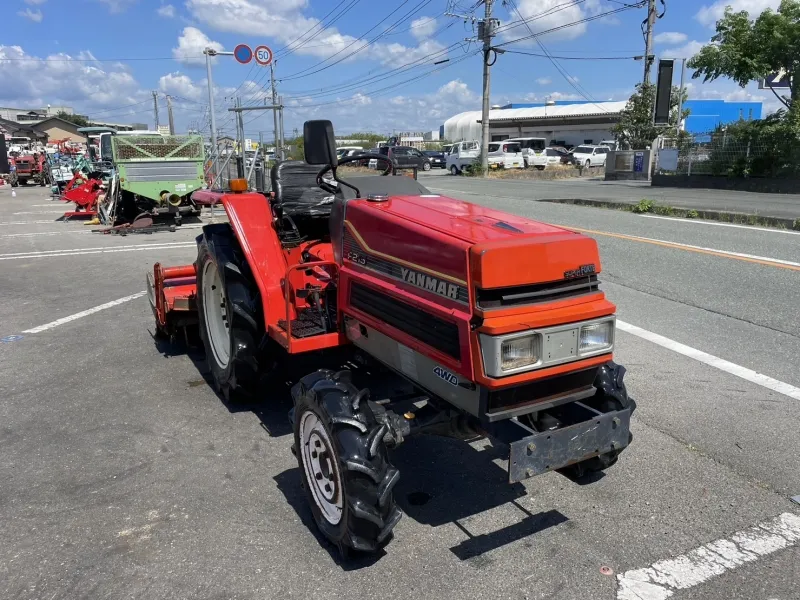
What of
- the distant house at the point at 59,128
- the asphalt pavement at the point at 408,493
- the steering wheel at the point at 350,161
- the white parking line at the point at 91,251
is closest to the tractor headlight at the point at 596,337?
the asphalt pavement at the point at 408,493

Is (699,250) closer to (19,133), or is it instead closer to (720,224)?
(720,224)

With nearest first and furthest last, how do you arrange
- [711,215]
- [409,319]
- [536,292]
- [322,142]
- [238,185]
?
[536,292], [409,319], [322,142], [238,185], [711,215]

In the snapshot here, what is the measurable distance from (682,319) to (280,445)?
426cm

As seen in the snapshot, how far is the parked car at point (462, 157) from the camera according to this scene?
35938mm

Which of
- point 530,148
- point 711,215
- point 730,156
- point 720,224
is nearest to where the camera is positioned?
point 720,224

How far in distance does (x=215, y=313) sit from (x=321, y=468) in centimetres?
232

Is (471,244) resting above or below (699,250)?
above

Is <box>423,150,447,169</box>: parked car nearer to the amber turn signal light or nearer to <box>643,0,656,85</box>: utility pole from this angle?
<box>643,0,656,85</box>: utility pole

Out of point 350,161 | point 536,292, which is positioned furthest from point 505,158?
point 536,292

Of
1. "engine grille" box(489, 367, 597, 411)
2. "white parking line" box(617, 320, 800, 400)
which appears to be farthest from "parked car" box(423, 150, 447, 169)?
"engine grille" box(489, 367, 597, 411)

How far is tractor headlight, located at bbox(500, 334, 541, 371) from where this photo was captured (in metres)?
2.56

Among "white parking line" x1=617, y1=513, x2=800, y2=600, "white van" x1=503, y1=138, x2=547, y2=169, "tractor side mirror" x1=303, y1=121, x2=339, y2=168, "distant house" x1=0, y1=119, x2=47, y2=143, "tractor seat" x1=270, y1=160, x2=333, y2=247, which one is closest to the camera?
"white parking line" x1=617, y1=513, x2=800, y2=600

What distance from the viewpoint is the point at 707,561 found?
2.80 m

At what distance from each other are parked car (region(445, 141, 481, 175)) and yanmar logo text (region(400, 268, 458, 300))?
33151 millimetres
